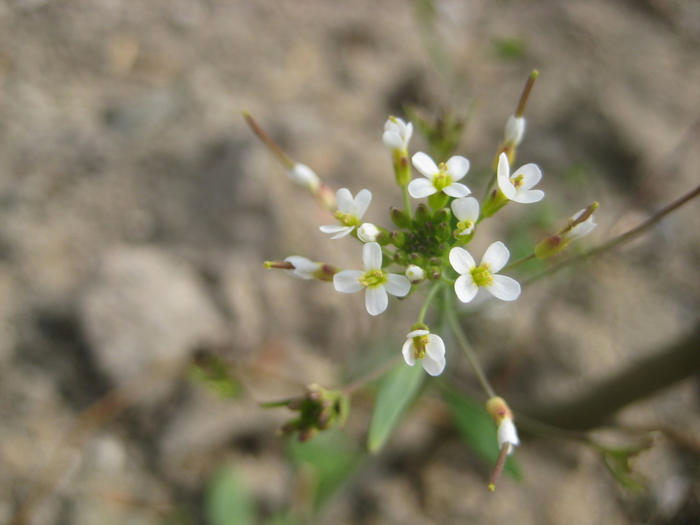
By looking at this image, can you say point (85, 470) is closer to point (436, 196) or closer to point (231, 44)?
point (436, 196)

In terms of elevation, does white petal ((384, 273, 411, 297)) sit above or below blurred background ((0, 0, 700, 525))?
above

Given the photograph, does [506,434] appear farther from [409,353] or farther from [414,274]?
[414,274]

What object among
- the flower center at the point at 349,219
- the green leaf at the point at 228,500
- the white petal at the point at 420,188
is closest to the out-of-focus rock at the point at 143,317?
the green leaf at the point at 228,500

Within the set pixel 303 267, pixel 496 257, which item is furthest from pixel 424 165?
pixel 303 267

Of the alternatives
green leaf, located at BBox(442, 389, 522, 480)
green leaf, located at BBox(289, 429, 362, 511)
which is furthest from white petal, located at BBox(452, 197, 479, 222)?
green leaf, located at BBox(289, 429, 362, 511)

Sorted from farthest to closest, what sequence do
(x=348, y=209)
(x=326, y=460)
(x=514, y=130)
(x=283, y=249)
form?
(x=283, y=249) → (x=326, y=460) → (x=514, y=130) → (x=348, y=209)

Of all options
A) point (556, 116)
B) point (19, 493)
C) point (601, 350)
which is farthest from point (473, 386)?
point (19, 493)

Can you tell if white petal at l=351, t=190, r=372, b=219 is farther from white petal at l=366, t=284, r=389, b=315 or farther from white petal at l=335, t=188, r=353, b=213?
white petal at l=366, t=284, r=389, b=315
